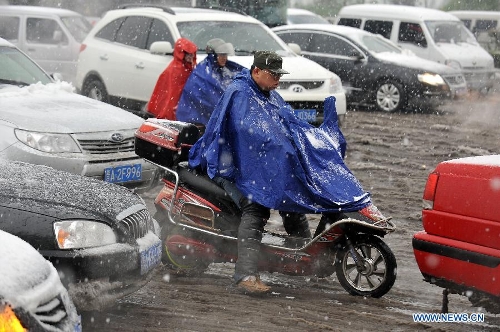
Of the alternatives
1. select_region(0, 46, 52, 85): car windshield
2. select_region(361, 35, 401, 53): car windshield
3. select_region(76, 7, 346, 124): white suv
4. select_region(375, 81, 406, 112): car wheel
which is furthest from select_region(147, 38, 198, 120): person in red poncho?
select_region(361, 35, 401, 53): car windshield

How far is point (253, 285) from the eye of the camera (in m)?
6.55

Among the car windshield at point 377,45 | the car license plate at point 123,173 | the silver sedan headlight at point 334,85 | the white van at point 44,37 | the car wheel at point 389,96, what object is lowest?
the white van at point 44,37

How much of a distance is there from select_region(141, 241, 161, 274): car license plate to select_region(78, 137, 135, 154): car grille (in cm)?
251

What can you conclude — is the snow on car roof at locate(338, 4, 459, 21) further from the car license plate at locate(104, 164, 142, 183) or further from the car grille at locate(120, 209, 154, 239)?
the car grille at locate(120, 209, 154, 239)

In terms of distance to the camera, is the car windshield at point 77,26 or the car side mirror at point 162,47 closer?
the car side mirror at point 162,47

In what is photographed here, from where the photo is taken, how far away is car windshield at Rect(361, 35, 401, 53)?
704 inches

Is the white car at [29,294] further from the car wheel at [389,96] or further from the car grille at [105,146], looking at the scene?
the car wheel at [389,96]

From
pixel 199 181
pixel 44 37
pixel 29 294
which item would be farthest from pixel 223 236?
pixel 44 37

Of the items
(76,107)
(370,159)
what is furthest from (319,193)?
(370,159)

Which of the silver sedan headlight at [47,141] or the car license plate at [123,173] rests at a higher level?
the silver sedan headlight at [47,141]

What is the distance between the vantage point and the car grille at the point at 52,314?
4140 millimetres

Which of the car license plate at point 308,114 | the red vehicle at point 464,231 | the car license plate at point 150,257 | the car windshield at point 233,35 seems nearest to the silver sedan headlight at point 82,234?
the car license plate at point 150,257

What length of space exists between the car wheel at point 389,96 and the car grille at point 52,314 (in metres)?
13.4

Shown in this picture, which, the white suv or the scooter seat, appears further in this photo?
the white suv
